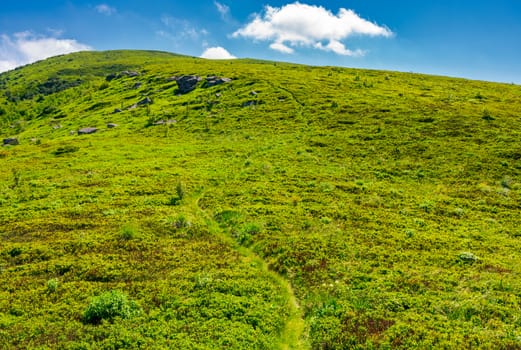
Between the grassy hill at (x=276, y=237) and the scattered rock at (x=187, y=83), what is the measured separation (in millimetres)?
43084

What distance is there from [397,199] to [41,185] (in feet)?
122

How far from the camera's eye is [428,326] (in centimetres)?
1299

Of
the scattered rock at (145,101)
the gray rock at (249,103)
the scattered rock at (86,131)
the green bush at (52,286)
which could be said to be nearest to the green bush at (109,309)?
the green bush at (52,286)

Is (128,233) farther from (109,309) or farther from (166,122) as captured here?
(166,122)

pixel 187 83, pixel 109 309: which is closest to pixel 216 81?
pixel 187 83

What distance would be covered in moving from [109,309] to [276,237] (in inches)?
423

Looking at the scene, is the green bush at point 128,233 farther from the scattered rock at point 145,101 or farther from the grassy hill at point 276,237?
the scattered rock at point 145,101

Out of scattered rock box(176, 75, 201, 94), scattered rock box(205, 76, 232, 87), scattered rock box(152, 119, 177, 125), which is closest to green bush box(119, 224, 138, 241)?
scattered rock box(152, 119, 177, 125)

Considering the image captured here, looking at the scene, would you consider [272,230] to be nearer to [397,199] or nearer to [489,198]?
[397,199]

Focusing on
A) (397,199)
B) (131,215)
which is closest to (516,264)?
(397,199)

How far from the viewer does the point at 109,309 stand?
1398cm

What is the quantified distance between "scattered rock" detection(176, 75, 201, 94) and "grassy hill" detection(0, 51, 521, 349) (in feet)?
141

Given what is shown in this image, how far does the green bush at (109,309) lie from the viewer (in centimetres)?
1375

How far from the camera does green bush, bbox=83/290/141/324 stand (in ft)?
45.1
